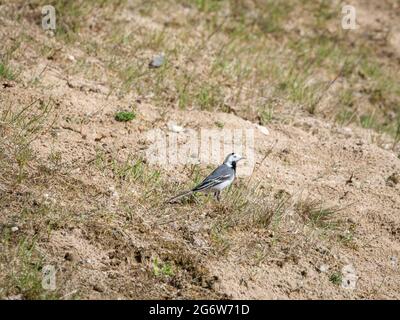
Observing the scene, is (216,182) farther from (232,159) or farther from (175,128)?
(175,128)

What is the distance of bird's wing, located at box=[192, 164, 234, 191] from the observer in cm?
668

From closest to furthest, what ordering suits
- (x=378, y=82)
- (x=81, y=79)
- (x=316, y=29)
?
(x=81, y=79) → (x=378, y=82) → (x=316, y=29)

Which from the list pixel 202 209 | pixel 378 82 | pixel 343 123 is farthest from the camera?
pixel 378 82

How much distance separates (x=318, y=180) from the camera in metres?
7.84

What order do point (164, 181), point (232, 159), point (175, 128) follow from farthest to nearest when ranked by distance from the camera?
point (175, 128) → point (232, 159) → point (164, 181)

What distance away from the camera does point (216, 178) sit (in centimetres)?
673

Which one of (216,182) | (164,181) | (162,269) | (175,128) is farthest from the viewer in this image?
(175,128)

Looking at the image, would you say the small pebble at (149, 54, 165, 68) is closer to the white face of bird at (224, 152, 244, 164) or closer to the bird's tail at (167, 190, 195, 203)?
the white face of bird at (224, 152, 244, 164)

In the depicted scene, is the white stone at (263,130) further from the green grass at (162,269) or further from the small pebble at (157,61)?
the green grass at (162,269)

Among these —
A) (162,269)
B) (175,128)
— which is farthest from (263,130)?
(162,269)

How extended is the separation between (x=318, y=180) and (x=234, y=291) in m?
2.40

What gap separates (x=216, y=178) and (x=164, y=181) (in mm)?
671
